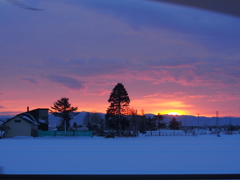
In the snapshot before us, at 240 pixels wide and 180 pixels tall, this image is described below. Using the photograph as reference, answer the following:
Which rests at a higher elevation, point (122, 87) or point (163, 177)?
point (122, 87)

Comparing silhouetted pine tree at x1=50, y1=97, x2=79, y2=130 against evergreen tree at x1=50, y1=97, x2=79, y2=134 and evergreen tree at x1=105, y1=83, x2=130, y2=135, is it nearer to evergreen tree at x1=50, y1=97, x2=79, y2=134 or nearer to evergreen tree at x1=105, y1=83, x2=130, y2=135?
evergreen tree at x1=50, y1=97, x2=79, y2=134

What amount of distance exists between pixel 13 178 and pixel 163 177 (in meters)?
1.76

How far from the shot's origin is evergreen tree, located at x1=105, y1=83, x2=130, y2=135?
46.7m

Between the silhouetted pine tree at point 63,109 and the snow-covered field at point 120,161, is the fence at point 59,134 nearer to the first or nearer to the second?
the silhouetted pine tree at point 63,109

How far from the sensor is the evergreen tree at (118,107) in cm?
4666

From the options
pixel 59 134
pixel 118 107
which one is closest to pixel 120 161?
pixel 59 134

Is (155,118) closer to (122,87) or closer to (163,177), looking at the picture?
A: (122,87)

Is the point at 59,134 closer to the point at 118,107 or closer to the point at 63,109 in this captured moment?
the point at 63,109

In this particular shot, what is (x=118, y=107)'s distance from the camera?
47.0 metres

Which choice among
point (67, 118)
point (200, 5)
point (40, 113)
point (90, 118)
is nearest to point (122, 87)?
point (67, 118)

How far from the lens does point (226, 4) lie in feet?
12.1

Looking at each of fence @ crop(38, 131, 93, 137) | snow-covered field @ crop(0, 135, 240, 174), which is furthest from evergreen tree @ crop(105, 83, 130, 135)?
snow-covered field @ crop(0, 135, 240, 174)

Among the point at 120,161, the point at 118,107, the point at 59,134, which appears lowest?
the point at 59,134

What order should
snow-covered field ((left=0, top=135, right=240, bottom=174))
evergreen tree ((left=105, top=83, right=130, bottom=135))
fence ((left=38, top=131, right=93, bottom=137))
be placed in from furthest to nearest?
1. evergreen tree ((left=105, top=83, right=130, bottom=135))
2. fence ((left=38, top=131, right=93, bottom=137))
3. snow-covered field ((left=0, top=135, right=240, bottom=174))
